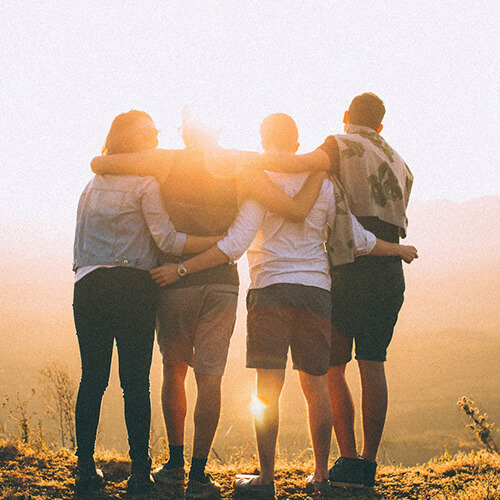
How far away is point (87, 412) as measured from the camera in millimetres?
3051

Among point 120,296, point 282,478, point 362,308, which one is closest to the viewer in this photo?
point 120,296

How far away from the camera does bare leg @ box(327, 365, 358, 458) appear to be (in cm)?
351

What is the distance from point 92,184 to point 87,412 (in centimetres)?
131

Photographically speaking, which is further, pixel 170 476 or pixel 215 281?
pixel 170 476

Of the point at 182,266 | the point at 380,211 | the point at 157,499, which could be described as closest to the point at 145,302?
the point at 182,266

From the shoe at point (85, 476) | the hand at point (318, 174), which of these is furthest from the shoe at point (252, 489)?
the hand at point (318, 174)

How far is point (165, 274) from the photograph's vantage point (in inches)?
124

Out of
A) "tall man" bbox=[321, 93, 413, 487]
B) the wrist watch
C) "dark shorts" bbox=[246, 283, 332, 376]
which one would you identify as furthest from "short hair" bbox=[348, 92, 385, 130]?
the wrist watch

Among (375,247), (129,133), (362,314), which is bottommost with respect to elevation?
(362,314)

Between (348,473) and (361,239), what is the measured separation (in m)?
1.51

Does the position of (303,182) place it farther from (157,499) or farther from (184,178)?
(157,499)

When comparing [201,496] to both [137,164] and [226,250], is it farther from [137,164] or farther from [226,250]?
[137,164]

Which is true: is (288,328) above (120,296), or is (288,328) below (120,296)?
below

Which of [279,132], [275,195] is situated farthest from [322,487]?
[279,132]
